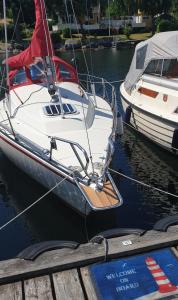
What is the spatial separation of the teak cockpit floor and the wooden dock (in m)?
1.66

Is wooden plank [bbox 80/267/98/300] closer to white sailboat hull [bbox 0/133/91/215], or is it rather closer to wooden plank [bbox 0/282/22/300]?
wooden plank [bbox 0/282/22/300]

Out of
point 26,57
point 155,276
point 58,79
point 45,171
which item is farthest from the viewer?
point 58,79

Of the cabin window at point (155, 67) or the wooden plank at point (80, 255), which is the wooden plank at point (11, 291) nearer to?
the wooden plank at point (80, 255)

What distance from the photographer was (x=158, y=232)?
668 centimetres

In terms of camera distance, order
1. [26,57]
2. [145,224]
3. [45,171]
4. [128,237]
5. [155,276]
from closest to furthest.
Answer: [155,276]
[128,237]
[145,224]
[45,171]
[26,57]

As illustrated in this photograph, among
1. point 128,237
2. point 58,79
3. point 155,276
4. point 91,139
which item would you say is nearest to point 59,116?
point 91,139

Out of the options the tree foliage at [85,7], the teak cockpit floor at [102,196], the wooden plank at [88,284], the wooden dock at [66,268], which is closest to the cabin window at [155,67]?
the teak cockpit floor at [102,196]

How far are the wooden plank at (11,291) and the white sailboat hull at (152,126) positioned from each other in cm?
788

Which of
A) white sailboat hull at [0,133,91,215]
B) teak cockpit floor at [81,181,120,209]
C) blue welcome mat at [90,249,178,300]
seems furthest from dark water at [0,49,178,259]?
blue welcome mat at [90,249,178,300]

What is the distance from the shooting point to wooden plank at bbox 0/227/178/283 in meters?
5.83

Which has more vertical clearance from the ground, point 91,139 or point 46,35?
point 46,35

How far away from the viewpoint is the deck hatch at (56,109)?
11484 mm

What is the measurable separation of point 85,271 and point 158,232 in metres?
1.52

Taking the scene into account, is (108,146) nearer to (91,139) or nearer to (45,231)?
(91,139)
